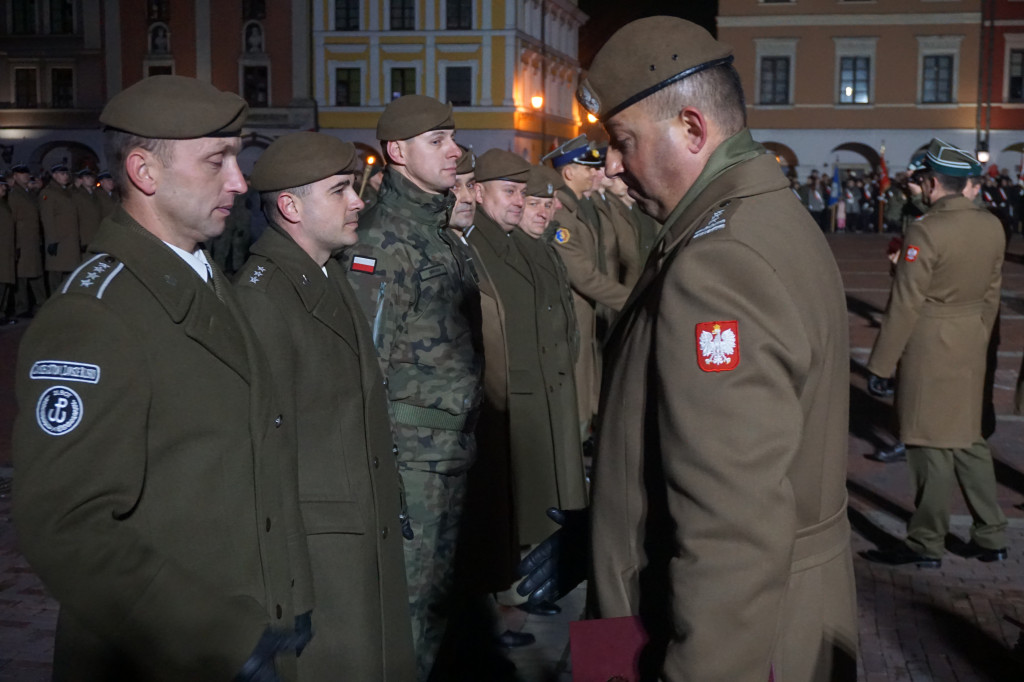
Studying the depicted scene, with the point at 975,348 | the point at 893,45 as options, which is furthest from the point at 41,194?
the point at 893,45

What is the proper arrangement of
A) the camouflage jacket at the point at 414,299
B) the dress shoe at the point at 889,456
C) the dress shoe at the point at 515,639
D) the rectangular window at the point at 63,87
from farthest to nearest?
1. the rectangular window at the point at 63,87
2. the dress shoe at the point at 889,456
3. the dress shoe at the point at 515,639
4. the camouflage jacket at the point at 414,299

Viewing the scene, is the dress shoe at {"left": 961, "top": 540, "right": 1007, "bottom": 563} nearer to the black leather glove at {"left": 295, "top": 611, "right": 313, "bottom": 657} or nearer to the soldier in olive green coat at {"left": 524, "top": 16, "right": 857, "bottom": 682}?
the soldier in olive green coat at {"left": 524, "top": 16, "right": 857, "bottom": 682}

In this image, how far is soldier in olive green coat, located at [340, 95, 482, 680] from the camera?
436 centimetres

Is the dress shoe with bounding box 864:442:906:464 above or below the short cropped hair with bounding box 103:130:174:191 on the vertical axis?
below

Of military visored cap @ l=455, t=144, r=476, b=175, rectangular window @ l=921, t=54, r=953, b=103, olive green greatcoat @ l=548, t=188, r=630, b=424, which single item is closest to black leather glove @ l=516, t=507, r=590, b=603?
military visored cap @ l=455, t=144, r=476, b=175

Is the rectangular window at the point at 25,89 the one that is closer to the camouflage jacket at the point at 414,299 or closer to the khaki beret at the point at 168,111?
the camouflage jacket at the point at 414,299

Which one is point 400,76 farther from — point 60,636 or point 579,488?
point 60,636

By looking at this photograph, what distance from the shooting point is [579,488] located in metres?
6.31

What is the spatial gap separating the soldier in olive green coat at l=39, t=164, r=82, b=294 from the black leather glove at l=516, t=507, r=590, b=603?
18506 mm

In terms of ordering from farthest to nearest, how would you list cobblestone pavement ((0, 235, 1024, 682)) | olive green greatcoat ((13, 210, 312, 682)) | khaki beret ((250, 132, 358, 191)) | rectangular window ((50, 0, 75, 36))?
rectangular window ((50, 0, 75, 36)), cobblestone pavement ((0, 235, 1024, 682)), khaki beret ((250, 132, 358, 191)), olive green greatcoat ((13, 210, 312, 682))

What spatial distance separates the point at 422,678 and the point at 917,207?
9.37 meters

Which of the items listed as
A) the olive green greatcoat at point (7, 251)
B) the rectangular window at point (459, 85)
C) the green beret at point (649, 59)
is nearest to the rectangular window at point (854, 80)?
the rectangular window at point (459, 85)

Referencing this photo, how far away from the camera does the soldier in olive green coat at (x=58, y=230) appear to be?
19609 mm

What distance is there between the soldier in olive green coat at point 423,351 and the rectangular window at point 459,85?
5133 centimetres
